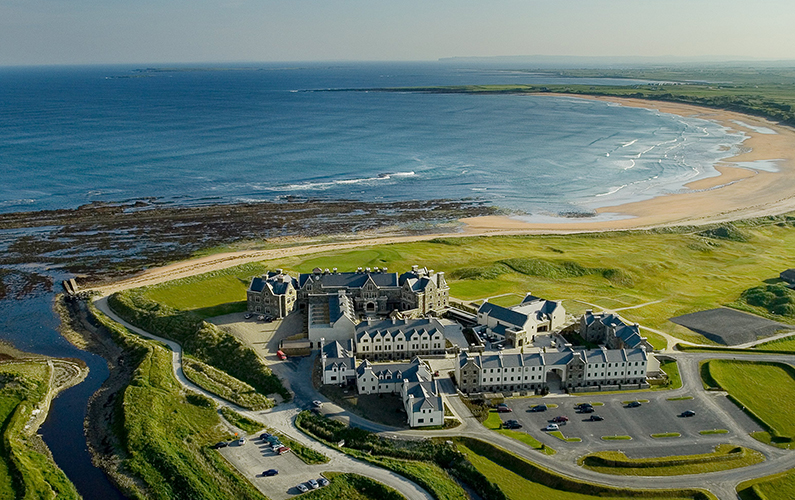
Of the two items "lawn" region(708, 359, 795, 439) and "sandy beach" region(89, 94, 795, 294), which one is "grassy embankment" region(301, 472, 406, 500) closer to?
"lawn" region(708, 359, 795, 439)

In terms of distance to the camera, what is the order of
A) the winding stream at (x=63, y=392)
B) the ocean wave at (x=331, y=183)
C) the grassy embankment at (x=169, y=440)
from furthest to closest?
the ocean wave at (x=331, y=183)
the winding stream at (x=63, y=392)
the grassy embankment at (x=169, y=440)

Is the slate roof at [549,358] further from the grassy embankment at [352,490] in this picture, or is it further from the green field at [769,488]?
the grassy embankment at [352,490]

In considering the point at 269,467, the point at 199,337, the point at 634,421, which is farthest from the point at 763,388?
the point at 199,337

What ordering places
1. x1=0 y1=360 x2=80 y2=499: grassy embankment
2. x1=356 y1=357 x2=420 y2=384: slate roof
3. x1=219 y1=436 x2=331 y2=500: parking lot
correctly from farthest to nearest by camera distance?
x1=356 y1=357 x2=420 y2=384: slate roof < x1=0 y1=360 x2=80 y2=499: grassy embankment < x1=219 y1=436 x2=331 y2=500: parking lot

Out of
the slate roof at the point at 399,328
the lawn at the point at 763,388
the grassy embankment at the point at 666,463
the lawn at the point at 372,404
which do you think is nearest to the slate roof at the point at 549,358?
the slate roof at the point at 399,328

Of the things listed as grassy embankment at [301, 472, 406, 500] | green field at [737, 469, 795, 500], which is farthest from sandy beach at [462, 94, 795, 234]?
grassy embankment at [301, 472, 406, 500]

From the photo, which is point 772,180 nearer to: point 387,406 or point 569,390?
point 569,390
